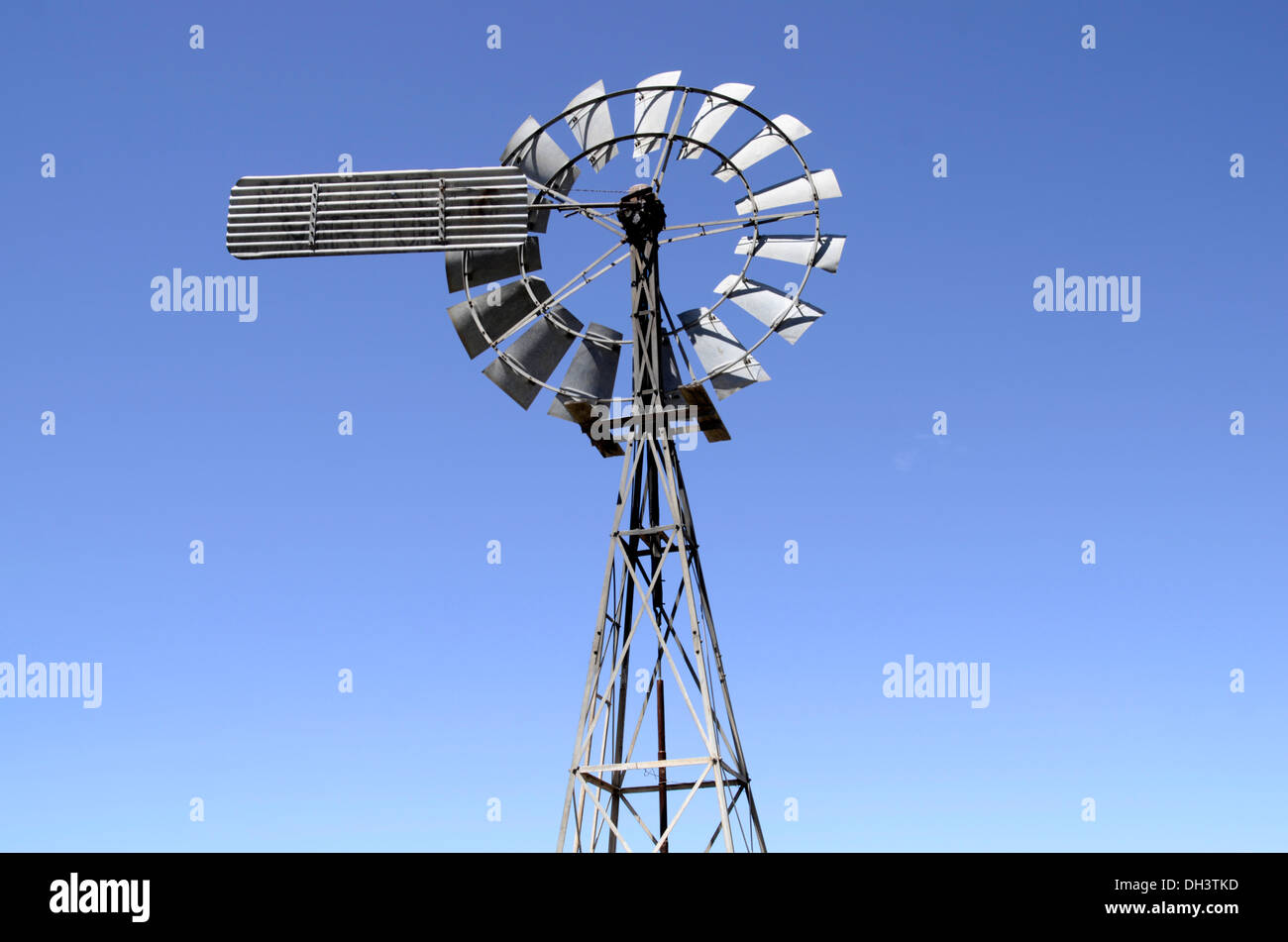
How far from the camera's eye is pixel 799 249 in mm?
18203

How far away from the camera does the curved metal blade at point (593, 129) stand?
18266 mm

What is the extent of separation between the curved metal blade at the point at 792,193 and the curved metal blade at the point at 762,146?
47 cm

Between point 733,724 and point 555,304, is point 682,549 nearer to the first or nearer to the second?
point 733,724

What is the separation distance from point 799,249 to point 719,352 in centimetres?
188

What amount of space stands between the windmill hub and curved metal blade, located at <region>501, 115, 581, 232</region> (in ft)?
2.87

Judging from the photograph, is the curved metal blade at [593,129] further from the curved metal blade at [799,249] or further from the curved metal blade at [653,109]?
the curved metal blade at [799,249]

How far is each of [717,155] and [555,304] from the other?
10.6 ft

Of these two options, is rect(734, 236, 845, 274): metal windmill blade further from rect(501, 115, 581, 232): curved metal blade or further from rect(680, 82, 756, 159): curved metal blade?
rect(501, 115, 581, 232): curved metal blade

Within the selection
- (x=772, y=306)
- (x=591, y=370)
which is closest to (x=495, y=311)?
(x=591, y=370)
